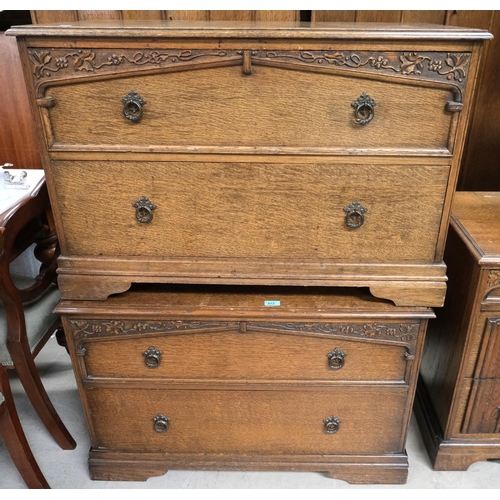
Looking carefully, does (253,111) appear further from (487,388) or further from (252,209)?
(487,388)

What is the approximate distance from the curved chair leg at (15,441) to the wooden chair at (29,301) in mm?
117

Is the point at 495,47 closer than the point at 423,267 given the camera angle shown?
No

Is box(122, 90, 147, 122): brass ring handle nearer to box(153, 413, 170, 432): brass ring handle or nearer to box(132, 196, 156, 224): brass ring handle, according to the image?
box(132, 196, 156, 224): brass ring handle

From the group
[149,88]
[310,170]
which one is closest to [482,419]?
[310,170]

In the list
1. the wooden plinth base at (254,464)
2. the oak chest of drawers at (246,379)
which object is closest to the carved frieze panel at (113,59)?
the oak chest of drawers at (246,379)

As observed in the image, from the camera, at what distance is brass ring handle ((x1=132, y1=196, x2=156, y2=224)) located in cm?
127

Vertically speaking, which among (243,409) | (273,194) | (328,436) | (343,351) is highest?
(273,194)

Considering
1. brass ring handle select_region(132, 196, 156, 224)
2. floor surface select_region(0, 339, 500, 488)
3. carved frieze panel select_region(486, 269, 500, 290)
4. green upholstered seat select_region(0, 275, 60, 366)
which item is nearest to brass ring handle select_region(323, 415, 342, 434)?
floor surface select_region(0, 339, 500, 488)

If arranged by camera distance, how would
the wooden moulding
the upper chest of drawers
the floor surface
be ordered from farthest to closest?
the floor surface → the wooden moulding → the upper chest of drawers

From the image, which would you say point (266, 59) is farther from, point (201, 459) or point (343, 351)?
point (201, 459)

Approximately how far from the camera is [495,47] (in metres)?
1.74

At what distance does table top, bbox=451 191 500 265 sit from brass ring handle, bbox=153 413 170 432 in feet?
3.65

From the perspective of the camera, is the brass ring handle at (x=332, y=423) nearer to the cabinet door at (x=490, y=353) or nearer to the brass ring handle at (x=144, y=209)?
the cabinet door at (x=490, y=353)

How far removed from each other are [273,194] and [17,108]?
1.23 metres
